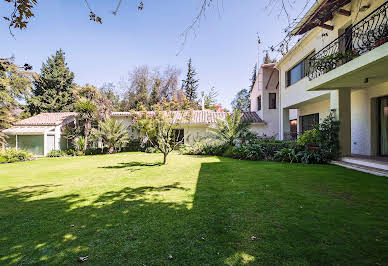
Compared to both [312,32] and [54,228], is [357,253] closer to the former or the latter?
[54,228]

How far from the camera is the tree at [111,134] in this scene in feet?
62.6

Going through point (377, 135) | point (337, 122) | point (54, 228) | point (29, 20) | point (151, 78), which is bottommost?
point (54, 228)

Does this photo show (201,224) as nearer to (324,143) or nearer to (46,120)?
(324,143)

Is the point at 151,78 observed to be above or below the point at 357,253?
above

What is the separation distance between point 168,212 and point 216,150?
11.3m

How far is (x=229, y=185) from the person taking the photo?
609 centimetres

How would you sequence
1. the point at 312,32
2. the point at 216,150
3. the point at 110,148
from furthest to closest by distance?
the point at 110,148, the point at 216,150, the point at 312,32

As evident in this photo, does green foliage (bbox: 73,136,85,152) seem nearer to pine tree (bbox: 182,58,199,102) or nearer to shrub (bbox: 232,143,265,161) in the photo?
shrub (bbox: 232,143,265,161)

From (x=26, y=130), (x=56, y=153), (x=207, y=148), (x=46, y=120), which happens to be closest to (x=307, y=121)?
(x=207, y=148)

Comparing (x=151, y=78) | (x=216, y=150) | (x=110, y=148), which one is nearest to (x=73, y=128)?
(x=110, y=148)

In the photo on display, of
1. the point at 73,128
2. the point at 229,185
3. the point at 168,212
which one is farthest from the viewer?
the point at 73,128

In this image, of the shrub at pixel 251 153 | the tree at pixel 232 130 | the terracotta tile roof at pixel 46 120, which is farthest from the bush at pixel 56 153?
the shrub at pixel 251 153

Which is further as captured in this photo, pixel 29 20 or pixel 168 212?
pixel 168 212

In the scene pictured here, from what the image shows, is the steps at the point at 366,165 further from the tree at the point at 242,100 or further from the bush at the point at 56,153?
the tree at the point at 242,100
